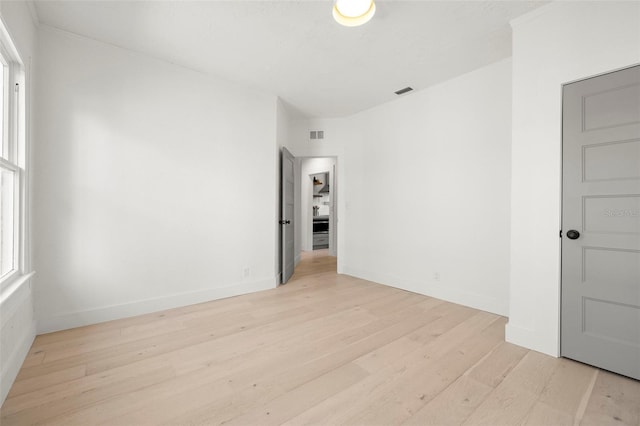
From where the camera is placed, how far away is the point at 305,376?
1.91 m

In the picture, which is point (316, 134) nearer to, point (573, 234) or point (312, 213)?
point (312, 213)

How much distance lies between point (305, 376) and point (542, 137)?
270cm

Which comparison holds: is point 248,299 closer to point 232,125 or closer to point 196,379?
point 196,379

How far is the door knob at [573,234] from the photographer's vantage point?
2.10 meters

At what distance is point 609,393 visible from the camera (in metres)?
1.75

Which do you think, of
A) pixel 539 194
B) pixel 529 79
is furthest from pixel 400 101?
pixel 539 194

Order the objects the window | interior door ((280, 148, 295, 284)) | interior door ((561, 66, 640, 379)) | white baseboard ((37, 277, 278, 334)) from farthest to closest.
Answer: interior door ((280, 148, 295, 284)) < white baseboard ((37, 277, 278, 334)) < the window < interior door ((561, 66, 640, 379))

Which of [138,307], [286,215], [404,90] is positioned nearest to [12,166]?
[138,307]

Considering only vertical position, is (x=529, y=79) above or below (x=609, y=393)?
above

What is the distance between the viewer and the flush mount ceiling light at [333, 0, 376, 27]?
199 cm

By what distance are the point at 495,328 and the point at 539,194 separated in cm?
137

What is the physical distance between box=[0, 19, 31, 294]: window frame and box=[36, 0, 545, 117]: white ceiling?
0.68 m

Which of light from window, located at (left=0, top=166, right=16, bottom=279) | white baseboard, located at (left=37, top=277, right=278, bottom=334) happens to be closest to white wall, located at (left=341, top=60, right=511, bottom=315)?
white baseboard, located at (left=37, top=277, right=278, bottom=334)

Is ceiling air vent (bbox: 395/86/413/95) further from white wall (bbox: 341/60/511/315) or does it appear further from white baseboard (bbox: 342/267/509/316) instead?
white baseboard (bbox: 342/267/509/316)
